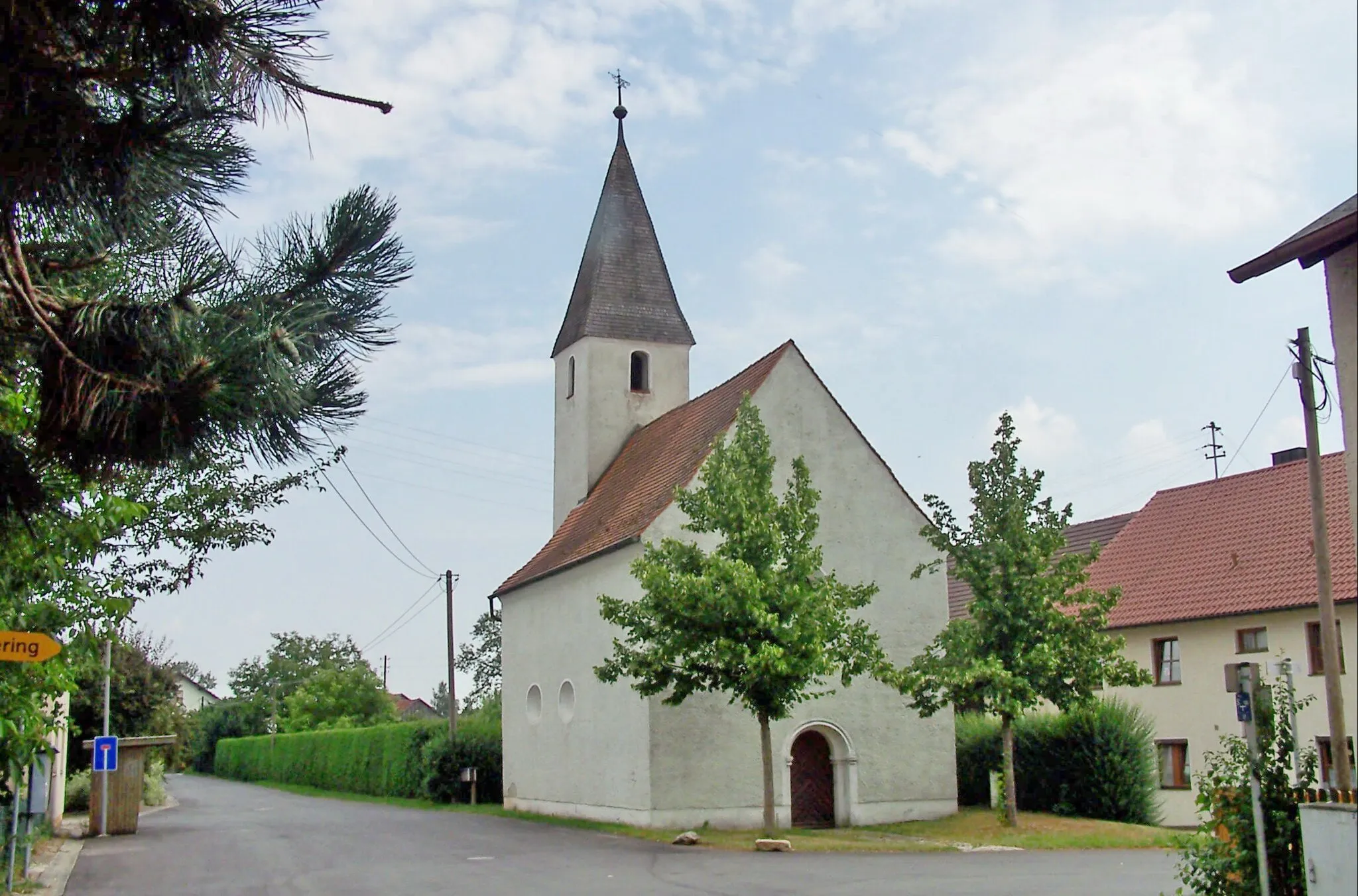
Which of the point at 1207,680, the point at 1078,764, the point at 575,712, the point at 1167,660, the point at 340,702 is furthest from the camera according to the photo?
the point at 340,702

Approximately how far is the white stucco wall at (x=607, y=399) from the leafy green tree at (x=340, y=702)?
153 feet

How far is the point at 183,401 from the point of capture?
5289 mm

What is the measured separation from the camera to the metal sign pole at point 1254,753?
10.8 m

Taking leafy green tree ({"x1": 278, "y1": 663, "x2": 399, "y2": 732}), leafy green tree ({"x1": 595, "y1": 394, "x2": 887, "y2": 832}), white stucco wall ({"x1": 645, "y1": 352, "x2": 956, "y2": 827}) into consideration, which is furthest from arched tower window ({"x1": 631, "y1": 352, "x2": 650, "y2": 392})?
leafy green tree ({"x1": 278, "y1": 663, "x2": 399, "y2": 732})

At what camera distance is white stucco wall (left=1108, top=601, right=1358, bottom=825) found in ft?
97.8

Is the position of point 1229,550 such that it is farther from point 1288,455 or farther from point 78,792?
point 78,792

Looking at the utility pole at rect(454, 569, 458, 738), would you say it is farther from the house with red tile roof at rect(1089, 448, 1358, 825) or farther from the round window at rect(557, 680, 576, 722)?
the house with red tile roof at rect(1089, 448, 1358, 825)

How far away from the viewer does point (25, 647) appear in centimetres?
911

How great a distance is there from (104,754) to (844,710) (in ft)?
49.1

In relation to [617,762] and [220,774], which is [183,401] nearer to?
[617,762]

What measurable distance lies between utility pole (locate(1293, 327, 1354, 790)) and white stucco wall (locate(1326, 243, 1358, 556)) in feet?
29.1

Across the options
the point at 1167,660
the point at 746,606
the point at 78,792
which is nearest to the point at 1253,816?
the point at 746,606

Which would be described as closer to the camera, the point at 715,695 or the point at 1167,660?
the point at 715,695

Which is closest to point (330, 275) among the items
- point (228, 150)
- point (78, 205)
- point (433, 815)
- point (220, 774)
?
point (228, 150)
